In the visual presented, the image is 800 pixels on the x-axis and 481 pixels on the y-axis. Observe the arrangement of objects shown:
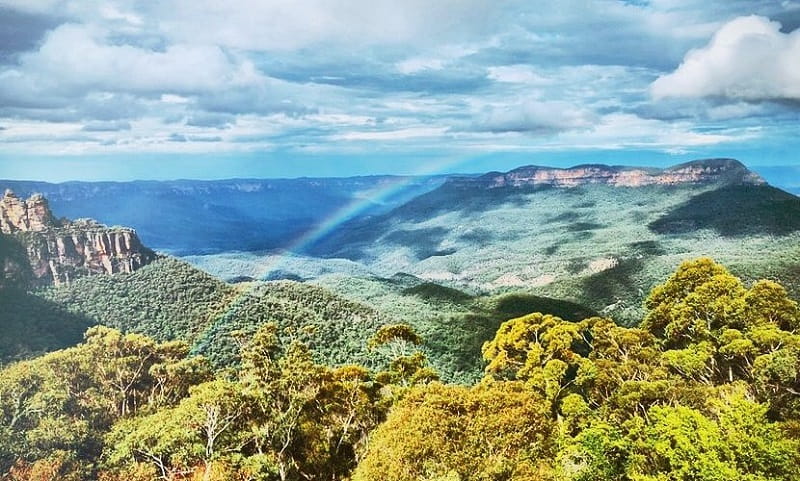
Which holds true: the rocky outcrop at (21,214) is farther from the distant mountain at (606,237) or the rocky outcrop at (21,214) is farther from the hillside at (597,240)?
the distant mountain at (606,237)

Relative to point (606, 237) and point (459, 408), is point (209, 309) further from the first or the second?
point (606, 237)

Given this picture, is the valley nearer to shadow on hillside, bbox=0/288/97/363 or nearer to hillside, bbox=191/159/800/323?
shadow on hillside, bbox=0/288/97/363

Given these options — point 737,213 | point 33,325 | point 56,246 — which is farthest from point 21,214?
point 737,213

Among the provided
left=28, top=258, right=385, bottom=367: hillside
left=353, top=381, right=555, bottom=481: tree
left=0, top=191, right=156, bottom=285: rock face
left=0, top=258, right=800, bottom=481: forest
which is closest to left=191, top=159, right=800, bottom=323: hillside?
left=28, top=258, right=385, bottom=367: hillside

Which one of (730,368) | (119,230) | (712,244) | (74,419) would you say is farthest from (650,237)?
(74,419)

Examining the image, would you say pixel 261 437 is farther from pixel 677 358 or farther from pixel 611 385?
pixel 677 358

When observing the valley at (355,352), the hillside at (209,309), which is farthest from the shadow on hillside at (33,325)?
the hillside at (209,309)
